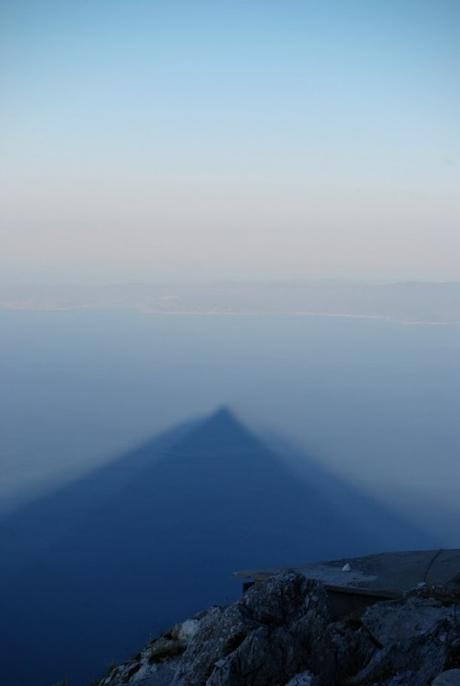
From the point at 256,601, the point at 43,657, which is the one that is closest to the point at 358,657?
the point at 256,601

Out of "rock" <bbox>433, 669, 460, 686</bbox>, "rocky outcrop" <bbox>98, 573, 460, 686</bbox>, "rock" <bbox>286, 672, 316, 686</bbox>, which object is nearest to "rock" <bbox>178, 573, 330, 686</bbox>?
"rocky outcrop" <bbox>98, 573, 460, 686</bbox>

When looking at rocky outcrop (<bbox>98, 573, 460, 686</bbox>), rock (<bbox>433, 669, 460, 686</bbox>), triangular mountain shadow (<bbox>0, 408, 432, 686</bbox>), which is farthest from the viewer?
triangular mountain shadow (<bbox>0, 408, 432, 686</bbox>)

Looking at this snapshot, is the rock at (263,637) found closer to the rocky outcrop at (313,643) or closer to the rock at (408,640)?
the rocky outcrop at (313,643)

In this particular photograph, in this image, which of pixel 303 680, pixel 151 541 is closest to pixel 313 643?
pixel 303 680

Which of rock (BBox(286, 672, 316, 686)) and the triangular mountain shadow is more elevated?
rock (BBox(286, 672, 316, 686))

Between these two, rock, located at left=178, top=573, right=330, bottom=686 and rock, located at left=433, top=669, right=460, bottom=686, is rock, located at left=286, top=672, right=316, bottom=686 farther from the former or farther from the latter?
rock, located at left=433, top=669, right=460, bottom=686

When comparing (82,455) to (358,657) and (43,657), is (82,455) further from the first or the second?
(358,657)

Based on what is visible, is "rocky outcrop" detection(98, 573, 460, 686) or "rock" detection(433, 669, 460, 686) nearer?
"rock" detection(433, 669, 460, 686)

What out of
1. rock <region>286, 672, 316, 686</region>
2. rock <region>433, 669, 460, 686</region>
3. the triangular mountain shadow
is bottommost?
the triangular mountain shadow

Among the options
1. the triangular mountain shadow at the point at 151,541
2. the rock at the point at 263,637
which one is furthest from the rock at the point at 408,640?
the triangular mountain shadow at the point at 151,541
